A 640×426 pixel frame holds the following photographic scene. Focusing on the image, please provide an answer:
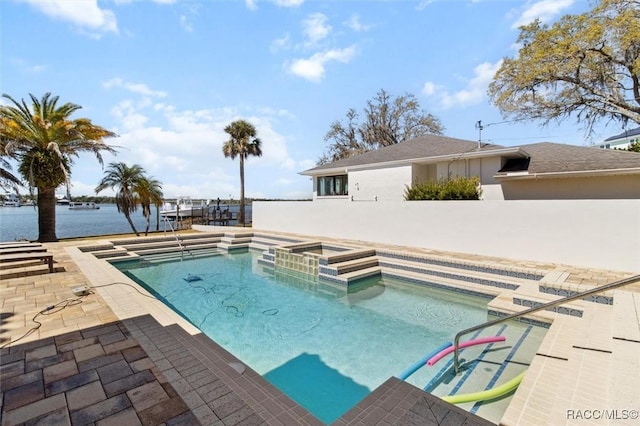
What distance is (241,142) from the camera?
2300 centimetres

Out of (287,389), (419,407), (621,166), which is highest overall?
(621,166)

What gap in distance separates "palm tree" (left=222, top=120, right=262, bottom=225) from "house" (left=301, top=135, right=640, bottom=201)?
8.74 meters

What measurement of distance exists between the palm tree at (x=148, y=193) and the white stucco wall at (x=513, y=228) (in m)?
11.9

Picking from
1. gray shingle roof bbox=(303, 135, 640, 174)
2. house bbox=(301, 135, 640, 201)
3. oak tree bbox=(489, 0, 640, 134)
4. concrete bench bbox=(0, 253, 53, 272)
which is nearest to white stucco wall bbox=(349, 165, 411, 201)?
house bbox=(301, 135, 640, 201)

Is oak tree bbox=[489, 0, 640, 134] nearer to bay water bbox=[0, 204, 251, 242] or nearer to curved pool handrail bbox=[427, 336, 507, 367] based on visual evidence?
curved pool handrail bbox=[427, 336, 507, 367]

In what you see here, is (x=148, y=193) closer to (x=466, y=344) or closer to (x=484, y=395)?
(x=466, y=344)

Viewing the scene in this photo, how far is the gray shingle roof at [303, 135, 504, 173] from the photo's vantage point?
13.8 m

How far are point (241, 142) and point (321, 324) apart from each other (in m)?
19.8

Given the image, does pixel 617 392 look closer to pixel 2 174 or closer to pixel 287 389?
pixel 287 389

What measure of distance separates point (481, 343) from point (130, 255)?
12.3 m

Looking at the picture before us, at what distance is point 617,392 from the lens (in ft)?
8.60

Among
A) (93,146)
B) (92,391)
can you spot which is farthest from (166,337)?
(93,146)

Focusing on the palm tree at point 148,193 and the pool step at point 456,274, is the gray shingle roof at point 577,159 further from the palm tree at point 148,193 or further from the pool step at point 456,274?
the palm tree at point 148,193

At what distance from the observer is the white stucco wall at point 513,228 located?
23.9ft
